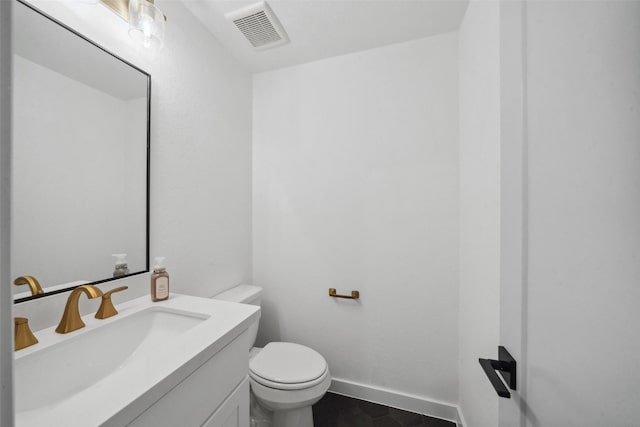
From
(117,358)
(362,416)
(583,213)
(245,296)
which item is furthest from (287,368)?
(583,213)

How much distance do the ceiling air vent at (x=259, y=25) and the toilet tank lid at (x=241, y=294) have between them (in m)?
1.55

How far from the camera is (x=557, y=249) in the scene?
444 millimetres

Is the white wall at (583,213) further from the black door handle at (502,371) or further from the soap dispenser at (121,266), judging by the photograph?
the soap dispenser at (121,266)

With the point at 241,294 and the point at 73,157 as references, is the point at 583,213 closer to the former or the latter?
the point at 73,157

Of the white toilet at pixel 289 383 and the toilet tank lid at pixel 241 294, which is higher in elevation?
the toilet tank lid at pixel 241 294

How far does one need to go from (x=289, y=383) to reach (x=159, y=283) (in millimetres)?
757

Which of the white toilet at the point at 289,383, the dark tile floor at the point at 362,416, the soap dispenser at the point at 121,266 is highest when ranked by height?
the soap dispenser at the point at 121,266

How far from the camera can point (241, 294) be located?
153 centimetres

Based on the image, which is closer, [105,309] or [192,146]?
[105,309]

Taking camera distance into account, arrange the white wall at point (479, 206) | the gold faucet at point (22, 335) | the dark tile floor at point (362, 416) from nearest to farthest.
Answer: the gold faucet at point (22, 335), the white wall at point (479, 206), the dark tile floor at point (362, 416)

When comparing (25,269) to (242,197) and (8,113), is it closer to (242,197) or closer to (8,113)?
(8,113)

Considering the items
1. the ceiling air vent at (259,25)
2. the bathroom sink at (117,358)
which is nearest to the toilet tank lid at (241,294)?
the bathroom sink at (117,358)

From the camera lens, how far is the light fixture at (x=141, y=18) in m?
0.94

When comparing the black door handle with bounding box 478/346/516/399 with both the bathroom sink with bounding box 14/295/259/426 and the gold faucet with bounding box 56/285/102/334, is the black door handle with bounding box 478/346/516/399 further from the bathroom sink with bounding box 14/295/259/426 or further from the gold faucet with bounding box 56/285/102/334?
the gold faucet with bounding box 56/285/102/334
